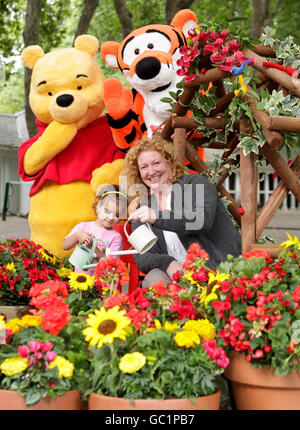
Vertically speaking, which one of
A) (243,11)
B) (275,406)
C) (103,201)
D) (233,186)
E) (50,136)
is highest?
(243,11)

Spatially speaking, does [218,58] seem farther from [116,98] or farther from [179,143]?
[116,98]

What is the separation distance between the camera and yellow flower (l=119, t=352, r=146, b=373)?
160 centimetres

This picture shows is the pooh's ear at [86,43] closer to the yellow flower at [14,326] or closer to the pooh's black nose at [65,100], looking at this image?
the pooh's black nose at [65,100]

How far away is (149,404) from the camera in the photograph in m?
1.57

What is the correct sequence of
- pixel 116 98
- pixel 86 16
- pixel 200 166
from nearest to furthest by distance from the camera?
pixel 200 166, pixel 116 98, pixel 86 16

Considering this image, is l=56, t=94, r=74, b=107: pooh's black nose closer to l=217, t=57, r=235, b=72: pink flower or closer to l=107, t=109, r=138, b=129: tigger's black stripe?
l=107, t=109, r=138, b=129: tigger's black stripe

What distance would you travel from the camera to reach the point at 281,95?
235 centimetres

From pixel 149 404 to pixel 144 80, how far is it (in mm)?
2961

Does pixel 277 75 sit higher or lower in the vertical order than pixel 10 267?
higher

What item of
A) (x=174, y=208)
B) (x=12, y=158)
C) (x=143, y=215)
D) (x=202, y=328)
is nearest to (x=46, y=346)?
(x=202, y=328)

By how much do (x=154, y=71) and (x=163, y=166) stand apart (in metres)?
1.36

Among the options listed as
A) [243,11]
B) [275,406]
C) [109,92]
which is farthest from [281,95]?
[243,11]

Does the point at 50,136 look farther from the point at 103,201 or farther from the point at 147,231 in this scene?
the point at 147,231

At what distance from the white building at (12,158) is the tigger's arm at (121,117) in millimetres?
12197
